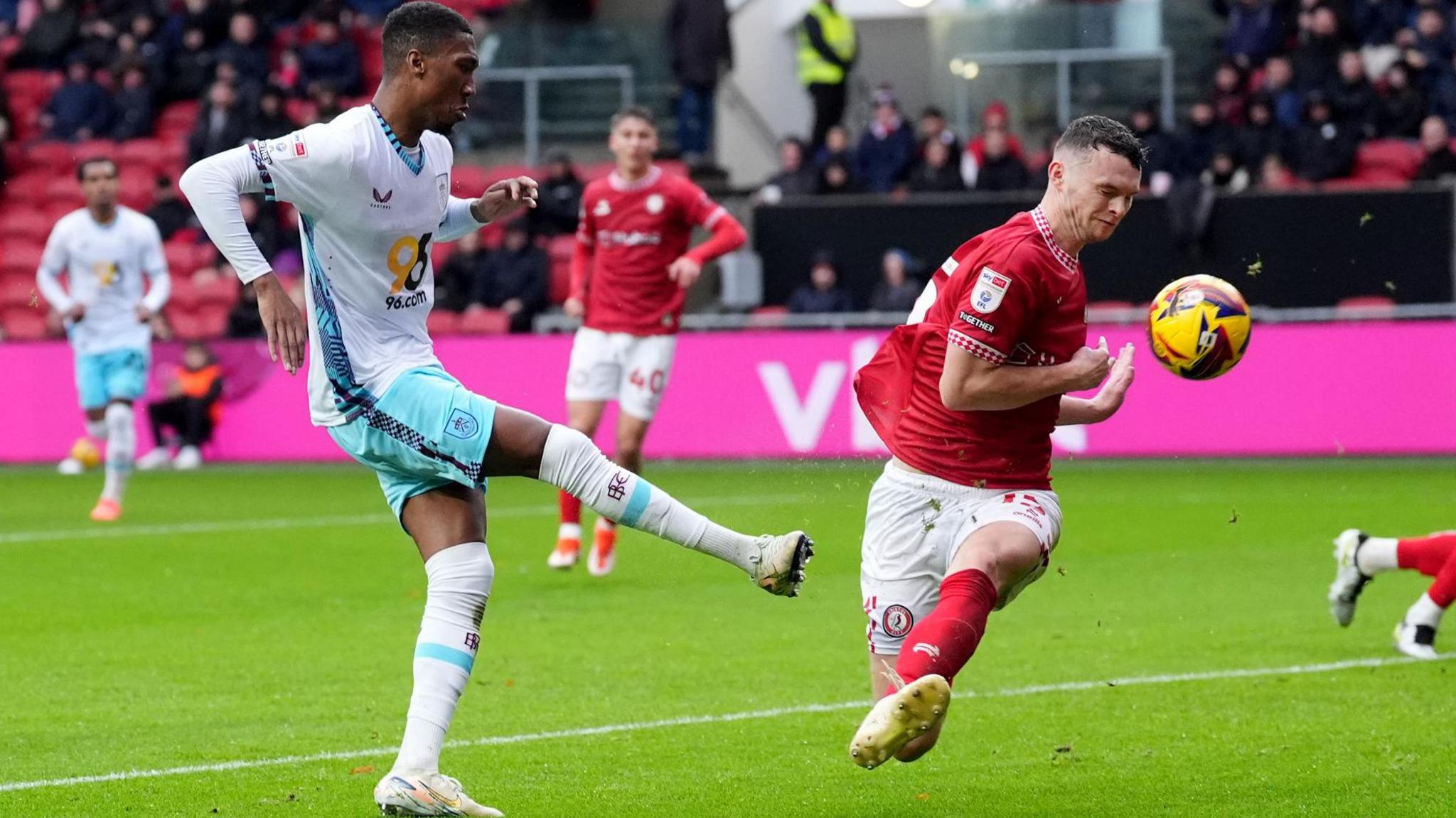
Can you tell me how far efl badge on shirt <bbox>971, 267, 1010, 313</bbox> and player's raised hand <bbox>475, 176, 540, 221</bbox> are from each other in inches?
57.4

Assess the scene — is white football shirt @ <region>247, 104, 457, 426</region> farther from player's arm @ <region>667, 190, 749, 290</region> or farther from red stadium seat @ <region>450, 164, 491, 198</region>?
red stadium seat @ <region>450, 164, 491, 198</region>

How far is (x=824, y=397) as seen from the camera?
18016 mm

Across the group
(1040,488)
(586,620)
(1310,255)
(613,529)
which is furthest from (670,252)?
(1310,255)

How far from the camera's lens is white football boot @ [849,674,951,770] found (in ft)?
15.9

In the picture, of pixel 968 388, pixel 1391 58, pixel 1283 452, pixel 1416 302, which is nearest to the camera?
pixel 968 388

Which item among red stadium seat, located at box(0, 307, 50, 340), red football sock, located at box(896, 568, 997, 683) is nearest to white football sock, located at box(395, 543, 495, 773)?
red football sock, located at box(896, 568, 997, 683)

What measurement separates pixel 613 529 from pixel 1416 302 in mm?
10507

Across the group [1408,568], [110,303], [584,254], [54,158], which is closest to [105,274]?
[110,303]

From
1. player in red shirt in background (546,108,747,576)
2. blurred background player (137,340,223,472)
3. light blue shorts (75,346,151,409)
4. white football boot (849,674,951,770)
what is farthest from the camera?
blurred background player (137,340,223,472)

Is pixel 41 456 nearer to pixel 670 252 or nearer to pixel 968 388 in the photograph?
pixel 670 252

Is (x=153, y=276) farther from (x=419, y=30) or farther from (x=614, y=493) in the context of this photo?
(x=614, y=493)

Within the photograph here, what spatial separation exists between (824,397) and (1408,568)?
32.6 ft

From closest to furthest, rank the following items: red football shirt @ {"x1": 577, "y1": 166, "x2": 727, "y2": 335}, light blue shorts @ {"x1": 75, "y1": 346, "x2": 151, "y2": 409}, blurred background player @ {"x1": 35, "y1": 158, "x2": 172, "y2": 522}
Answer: red football shirt @ {"x1": 577, "y1": 166, "x2": 727, "y2": 335}
blurred background player @ {"x1": 35, "y1": 158, "x2": 172, "y2": 522}
light blue shorts @ {"x1": 75, "y1": 346, "x2": 151, "y2": 409}

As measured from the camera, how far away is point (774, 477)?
19375 mm
